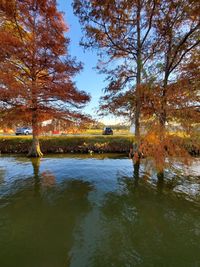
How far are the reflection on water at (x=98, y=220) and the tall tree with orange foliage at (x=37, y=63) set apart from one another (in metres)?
4.03

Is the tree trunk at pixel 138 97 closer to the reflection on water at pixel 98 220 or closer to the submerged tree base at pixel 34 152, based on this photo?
the reflection on water at pixel 98 220

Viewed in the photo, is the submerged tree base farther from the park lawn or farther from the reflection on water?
the reflection on water

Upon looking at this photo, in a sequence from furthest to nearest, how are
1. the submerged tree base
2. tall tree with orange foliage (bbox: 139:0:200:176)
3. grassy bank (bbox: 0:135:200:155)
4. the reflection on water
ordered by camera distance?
1. grassy bank (bbox: 0:135:200:155)
2. the submerged tree base
3. tall tree with orange foliage (bbox: 139:0:200:176)
4. the reflection on water

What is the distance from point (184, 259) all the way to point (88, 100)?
9.90 meters

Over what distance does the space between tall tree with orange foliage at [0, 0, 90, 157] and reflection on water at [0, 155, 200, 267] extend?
4029 millimetres

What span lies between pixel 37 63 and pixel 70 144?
6.97 meters

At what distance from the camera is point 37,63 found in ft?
37.3

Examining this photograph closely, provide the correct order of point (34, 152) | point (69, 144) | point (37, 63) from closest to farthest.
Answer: point (37, 63)
point (34, 152)
point (69, 144)

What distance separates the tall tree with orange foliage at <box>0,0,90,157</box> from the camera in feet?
34.3

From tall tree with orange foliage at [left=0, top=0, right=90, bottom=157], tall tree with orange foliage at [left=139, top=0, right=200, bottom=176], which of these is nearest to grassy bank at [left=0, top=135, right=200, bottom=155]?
tall tree with orange foliage at [left=0, top=0, right=90, bottom=157]

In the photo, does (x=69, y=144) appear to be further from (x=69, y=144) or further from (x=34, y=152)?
(x=34, y=152)

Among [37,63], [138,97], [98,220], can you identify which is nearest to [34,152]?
[37,63]

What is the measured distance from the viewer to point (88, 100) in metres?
12.2

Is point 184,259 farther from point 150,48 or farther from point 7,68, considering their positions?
point 7,68
